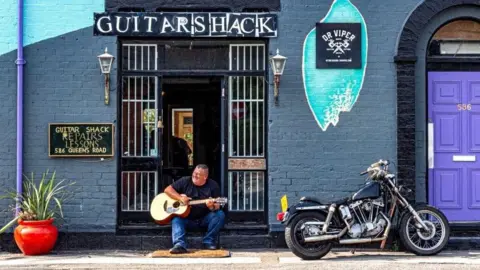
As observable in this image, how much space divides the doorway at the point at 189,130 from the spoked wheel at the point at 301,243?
2.60m

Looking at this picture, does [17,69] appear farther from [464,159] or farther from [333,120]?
[464,159]

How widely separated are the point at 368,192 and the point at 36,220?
14.5ft

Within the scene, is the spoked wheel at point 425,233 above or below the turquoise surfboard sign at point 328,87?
below

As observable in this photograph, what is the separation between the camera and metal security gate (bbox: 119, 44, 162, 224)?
10016mm

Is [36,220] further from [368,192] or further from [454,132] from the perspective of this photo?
[454,132]

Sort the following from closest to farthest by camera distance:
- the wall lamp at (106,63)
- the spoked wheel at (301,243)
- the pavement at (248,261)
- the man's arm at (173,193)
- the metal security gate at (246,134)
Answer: the pavement at (248,261) → the spoked wheel at (301,243) → the man's arm at (173,193) → the wall lamp at (106,63) → the metal security gate at (246,134)

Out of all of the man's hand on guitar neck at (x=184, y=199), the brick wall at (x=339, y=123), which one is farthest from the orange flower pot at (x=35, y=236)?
the brick wall at (x=339, y=123)

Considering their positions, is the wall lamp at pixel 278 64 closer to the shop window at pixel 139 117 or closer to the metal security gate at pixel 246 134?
the metal security gate at pixel 246 134

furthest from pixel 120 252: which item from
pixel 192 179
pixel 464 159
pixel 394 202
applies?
pixel 464 159

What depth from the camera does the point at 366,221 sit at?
9.13 m

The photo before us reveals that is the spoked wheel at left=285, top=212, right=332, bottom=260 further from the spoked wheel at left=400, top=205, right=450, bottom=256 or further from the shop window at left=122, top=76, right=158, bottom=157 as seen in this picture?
the shop window at left=122, top=76, right=158, bottom=157

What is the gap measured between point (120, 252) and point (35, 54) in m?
3.04

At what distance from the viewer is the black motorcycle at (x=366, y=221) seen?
9000mm

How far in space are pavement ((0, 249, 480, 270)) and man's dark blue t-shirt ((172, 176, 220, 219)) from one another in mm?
717
